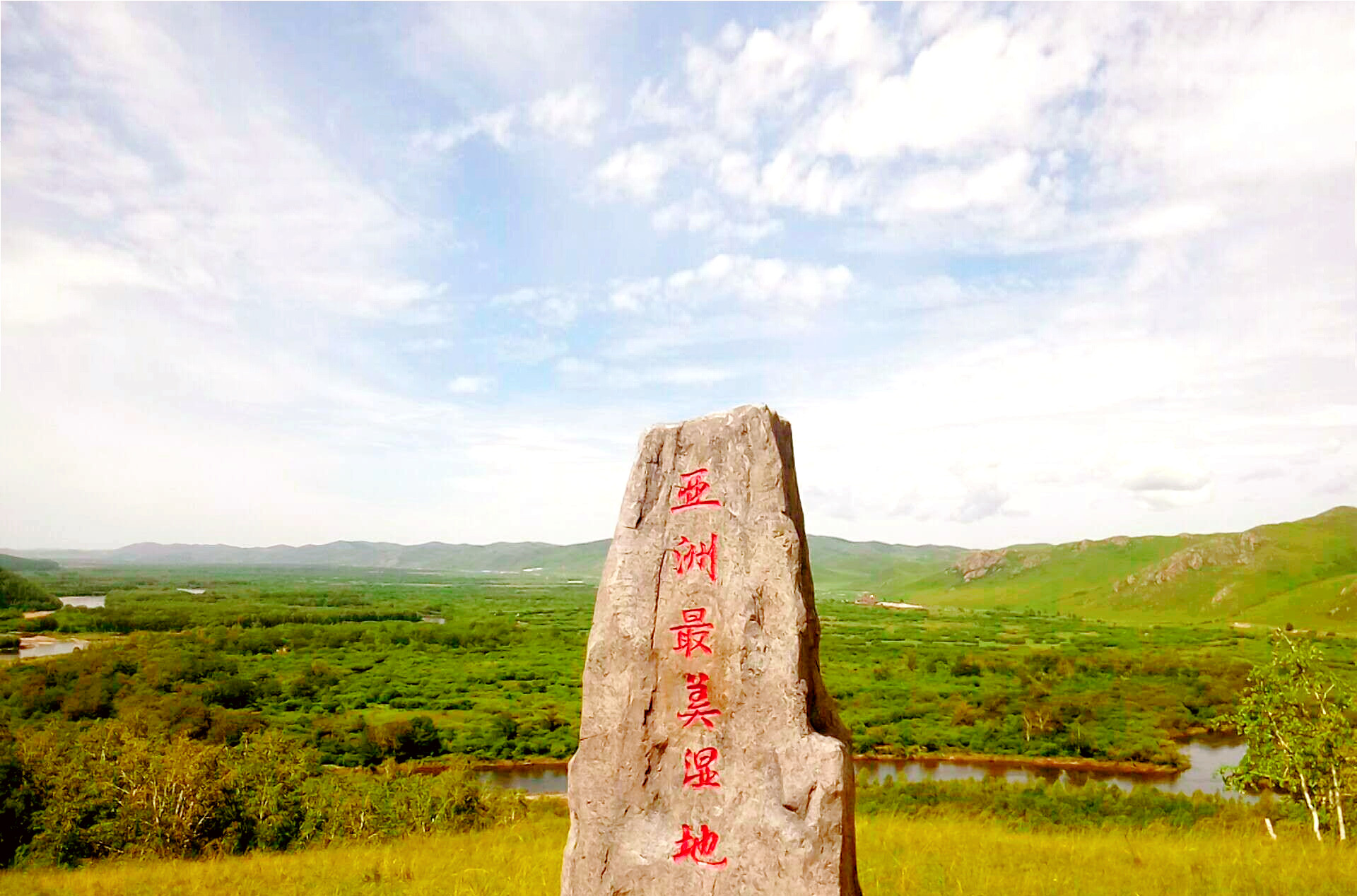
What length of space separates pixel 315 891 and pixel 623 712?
5.46 meters

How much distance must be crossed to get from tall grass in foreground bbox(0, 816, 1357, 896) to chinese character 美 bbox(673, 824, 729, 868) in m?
3.15

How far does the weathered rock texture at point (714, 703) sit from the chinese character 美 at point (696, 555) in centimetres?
1

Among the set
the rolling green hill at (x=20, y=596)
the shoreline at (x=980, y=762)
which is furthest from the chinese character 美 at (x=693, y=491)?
the rolling green hill at (x=20, y=596)

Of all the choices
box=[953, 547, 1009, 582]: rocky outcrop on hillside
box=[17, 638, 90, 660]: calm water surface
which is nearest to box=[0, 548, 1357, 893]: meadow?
box=[17, 638, 90, 660]: calm water surface

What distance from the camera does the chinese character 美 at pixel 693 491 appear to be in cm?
590

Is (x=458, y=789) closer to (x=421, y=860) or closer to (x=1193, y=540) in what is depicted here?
(x=421, y=860)

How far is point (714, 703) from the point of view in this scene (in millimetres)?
5508

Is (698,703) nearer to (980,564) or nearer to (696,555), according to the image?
(696,555)

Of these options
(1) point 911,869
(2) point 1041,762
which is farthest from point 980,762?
(1) point 911,869

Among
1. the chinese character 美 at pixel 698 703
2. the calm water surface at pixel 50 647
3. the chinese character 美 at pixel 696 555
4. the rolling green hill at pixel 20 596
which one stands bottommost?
the calm water surface at pixel 50 647

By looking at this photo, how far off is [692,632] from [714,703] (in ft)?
1.70

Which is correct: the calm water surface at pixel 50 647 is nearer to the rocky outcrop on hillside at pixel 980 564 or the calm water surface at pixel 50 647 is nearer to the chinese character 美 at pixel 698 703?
the chinese character 美 at pixel 698 703

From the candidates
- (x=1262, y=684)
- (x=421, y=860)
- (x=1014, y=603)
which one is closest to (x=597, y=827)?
(x=421, y=860)

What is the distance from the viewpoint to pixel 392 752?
37.2 metres
